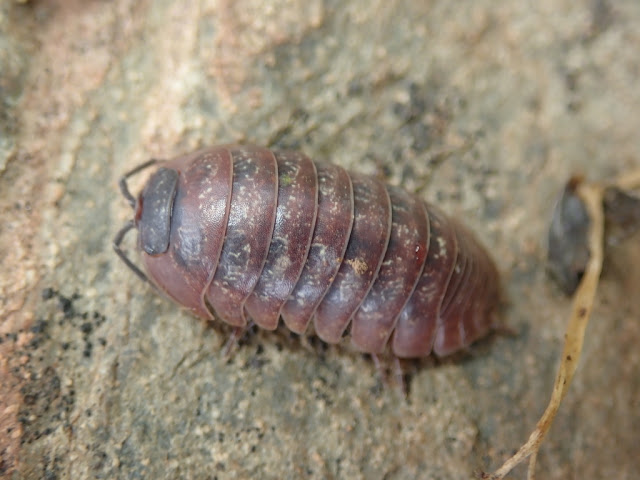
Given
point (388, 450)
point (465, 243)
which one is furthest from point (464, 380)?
point (465, 243)

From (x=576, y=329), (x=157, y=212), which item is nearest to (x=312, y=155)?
(x=157, y=212)

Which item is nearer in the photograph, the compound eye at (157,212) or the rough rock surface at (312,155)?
the compound eye at (157,212)

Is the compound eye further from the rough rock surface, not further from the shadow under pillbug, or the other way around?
the rough rock surface

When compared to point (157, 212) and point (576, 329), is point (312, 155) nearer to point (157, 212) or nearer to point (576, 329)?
point (157, 212)

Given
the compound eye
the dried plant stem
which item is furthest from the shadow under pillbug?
the dried plant stem

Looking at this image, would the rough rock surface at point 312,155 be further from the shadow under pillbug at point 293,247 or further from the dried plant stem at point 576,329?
the shadow under pillbug at point 293,247

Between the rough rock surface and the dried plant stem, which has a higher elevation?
the rough rock surface

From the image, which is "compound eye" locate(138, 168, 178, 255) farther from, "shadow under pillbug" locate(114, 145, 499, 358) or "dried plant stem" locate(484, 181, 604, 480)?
"dried plant stem" locate(484, 181, 604, 480)

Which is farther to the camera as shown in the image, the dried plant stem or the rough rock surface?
the rough rock surface

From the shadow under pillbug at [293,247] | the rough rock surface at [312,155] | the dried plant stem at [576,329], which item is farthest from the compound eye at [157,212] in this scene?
the dried plant stem at [576,329]
